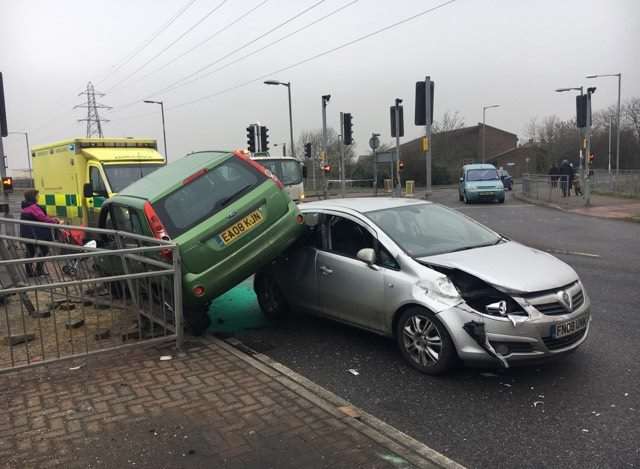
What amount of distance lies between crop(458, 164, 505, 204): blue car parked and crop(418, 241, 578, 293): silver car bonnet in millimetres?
20708

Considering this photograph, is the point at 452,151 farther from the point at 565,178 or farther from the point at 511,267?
the point at 511,267

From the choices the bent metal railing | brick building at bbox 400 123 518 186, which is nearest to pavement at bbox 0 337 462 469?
the bent metal railing

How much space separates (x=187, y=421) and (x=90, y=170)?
36.5 ft

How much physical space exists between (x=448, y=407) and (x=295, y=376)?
127 centimetres

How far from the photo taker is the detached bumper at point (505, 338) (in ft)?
14.0

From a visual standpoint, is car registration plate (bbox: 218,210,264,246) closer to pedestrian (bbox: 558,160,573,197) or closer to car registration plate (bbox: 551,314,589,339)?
car registration plate (bbox: 551,314,589,339)

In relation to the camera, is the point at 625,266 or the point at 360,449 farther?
the point at 625,266

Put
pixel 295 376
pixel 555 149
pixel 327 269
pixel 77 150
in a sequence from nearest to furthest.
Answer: pixel 295 376
pixel 327 269
pixel 77 150
pixel 555 149

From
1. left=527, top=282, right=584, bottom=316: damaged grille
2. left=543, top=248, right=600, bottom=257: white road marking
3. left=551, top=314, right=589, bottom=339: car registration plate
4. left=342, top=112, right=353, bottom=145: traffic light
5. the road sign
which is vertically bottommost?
left=543, top=248, right=600, bottom=257: white road marking

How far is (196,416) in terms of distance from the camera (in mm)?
3947

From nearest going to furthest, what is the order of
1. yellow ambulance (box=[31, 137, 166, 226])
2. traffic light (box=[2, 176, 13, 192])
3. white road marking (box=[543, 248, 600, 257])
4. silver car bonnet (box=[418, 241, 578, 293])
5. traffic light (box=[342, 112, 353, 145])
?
silver car bonnet (box=[418, 241, 578, 293]) < white road marking (box=[543, 248, 600, 257]) < yellow ambulance (box=[31, 137, 166, 226]) < traffic light (box=[2, 176, 13, 192]) < traffic light (box=[342, 112, 353, 145])

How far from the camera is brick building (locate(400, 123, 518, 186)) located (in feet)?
165

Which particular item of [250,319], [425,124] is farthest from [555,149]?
[250,319]

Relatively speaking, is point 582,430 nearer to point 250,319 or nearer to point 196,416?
point 196,416
